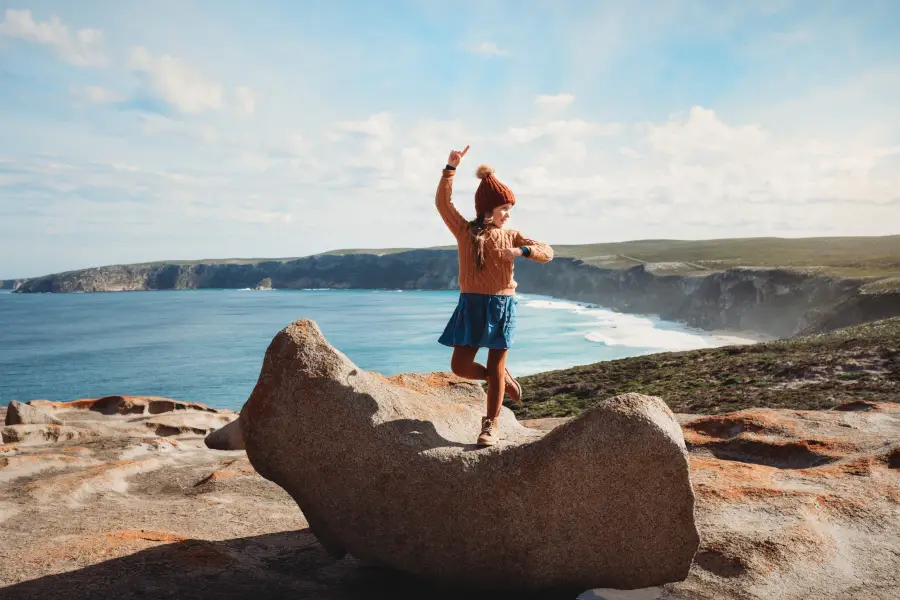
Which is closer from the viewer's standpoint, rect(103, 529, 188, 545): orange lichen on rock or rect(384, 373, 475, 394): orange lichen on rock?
rect(103, 529, 188, 545): orange lichen on rock

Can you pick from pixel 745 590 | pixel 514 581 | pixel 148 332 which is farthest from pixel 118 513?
pixel 148 332

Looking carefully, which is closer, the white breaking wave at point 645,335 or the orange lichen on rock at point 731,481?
the orange lichen on rock at point 731,481

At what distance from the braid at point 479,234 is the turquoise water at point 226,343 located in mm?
45519

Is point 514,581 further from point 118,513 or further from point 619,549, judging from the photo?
point 118,513

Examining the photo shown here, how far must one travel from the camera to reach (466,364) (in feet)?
17.8

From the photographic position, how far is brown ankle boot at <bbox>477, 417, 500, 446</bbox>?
16.6 ft

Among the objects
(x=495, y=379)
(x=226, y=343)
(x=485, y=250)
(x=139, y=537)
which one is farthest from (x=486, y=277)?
(x=226, y=343)

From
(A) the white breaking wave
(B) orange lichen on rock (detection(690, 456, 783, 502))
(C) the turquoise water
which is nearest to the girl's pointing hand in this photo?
(B) orange lichen on rock (detection(690, 456, 783, 502))

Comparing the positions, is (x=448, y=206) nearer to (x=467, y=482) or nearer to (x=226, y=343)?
(x=467, y=482)

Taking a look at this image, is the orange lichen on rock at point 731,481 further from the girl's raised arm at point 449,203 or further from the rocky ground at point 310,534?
the girl's raised arm at point 449,203

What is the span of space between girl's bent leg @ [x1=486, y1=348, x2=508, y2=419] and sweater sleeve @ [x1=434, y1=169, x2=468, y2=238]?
3.40 ft

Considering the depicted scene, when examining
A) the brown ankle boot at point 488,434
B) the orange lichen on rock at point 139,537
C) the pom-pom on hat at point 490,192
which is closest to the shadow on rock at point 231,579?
the orange lichen on rock at point 139,537

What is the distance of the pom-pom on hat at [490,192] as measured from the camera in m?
5.38

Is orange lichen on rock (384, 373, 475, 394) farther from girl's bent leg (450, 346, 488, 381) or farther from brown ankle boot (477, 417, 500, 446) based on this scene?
brown ankle boot (477, 417, 500, 446)
